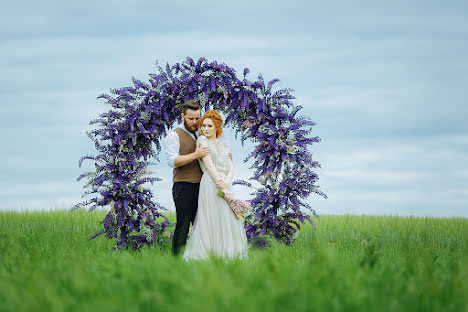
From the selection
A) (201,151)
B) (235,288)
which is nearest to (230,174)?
(201,151)

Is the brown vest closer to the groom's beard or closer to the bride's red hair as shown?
the groom's beard

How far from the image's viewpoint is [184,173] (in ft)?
23.8

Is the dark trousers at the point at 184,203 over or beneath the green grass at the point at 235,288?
over

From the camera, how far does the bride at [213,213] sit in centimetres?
711

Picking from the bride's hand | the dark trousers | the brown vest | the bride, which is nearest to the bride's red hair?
the bride

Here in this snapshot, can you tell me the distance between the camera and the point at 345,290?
358 cm

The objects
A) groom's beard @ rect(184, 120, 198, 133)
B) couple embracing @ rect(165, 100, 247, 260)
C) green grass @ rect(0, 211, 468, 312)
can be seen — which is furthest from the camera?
groom's beard @ rect(184, 120, 198, 133)

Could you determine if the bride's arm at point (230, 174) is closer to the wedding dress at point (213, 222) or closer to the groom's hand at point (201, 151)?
the wedding dress at point (213, 222)

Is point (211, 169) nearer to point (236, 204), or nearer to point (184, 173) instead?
point (184, 173)

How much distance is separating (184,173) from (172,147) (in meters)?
0.48

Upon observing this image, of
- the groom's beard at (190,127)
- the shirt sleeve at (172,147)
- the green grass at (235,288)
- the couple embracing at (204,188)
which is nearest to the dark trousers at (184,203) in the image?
the couple embracing at (204,188)

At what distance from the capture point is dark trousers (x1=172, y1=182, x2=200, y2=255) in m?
7.25

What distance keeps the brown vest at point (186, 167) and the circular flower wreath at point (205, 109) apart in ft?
4.01

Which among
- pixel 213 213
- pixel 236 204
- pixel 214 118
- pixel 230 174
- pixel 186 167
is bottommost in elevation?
pixel 213 213
